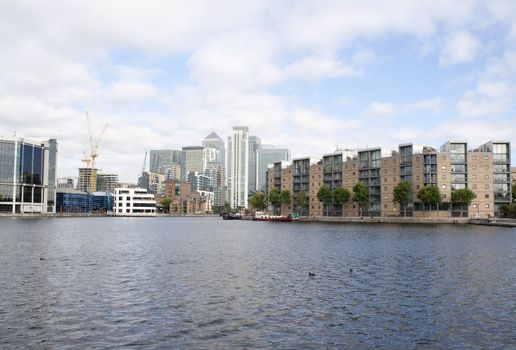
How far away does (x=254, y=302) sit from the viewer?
36.1m

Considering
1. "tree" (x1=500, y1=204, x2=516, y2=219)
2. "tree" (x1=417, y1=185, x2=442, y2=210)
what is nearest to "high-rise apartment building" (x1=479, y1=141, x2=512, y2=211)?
"tree" (x1=500, y1=204, x2=516, y2=219)

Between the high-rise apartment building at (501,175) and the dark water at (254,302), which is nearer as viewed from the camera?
the dark water at (254,302)

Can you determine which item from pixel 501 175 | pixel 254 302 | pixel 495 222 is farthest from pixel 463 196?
pixel 254 302

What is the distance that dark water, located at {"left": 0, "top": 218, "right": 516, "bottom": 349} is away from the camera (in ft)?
88.7

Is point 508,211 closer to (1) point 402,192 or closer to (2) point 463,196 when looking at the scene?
(2) point 463,196

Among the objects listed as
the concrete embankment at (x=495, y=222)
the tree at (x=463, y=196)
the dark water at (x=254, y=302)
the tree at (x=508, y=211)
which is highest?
the tree at (x=463, y=196)

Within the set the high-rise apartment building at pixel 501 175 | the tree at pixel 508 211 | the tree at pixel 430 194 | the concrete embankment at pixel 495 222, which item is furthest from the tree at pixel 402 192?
the high-rise apartment building at pixel 501 175

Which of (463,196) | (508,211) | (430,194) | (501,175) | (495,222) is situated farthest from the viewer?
(501,175)

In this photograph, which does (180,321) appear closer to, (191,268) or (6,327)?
(6,327)

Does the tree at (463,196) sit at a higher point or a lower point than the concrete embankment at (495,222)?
higher

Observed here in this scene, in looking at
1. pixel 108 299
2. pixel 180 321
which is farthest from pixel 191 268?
pixel 180 321

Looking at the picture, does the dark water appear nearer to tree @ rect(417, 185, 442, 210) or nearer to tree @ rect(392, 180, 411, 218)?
tree @ rect(417, 185, 442, 210)

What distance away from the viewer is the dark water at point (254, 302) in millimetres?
27047

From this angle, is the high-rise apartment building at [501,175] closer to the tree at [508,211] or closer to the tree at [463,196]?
the tree at [463,196]
